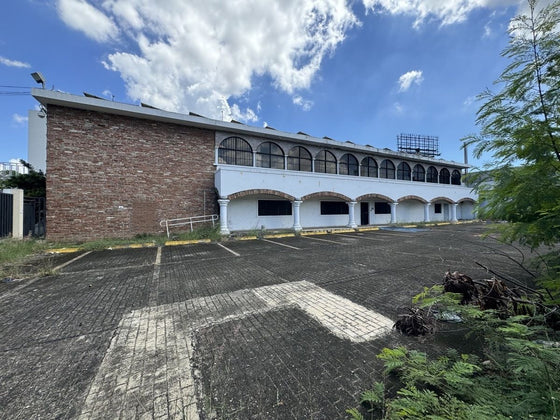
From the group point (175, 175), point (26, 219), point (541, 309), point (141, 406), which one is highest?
point (175, 175)

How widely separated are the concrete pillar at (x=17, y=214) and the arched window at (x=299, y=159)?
13952 mm

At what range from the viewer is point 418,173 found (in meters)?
22.1

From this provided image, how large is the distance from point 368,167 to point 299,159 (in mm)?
6998

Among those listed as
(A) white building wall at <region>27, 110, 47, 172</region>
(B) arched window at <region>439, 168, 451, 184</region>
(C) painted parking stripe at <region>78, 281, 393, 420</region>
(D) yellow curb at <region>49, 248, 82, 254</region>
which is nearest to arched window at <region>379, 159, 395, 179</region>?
(B) arched window at <region>439, 168, 451, 184</region>

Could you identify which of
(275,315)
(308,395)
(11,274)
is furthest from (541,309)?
(11,274)

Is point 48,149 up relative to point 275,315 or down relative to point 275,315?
up

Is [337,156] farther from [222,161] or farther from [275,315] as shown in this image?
[275,315]

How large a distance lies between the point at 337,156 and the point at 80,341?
17207 mm

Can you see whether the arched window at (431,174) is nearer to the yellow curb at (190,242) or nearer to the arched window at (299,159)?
the arched window at (299,159)

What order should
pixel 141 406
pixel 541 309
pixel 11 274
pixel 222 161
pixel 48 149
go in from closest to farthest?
pixel 141 406 → pixel 541 309 → pixel 11 274 → pixel 48 149 → pixel 222 161

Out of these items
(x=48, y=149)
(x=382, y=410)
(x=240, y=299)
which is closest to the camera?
(x=382, y=410)

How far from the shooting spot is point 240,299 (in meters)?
4.11

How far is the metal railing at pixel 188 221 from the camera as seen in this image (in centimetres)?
1227

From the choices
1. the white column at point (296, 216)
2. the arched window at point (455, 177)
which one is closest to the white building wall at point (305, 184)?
the white column at point (296, 216)
